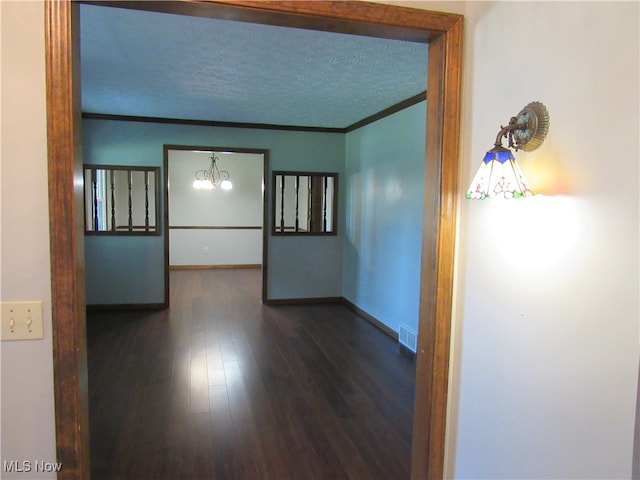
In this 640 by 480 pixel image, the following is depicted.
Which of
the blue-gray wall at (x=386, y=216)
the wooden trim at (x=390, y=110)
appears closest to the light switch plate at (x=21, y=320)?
the blue-gray wall at (x=386, y=216)

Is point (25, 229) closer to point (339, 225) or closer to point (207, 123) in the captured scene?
point (207, 123)

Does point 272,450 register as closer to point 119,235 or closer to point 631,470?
point 631,470

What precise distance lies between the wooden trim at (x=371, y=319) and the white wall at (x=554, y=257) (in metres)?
3.07

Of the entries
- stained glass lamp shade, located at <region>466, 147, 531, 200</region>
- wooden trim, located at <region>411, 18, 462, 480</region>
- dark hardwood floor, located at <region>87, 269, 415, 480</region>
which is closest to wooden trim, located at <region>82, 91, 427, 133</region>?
dark hardwood floor, located at <region>87, 269, 415, 480</region>

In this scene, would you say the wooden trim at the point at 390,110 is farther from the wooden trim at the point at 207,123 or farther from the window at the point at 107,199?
the window at the point at 107,199

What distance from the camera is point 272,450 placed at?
2.48m

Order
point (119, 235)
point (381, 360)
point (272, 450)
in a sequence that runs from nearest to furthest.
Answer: point (272, 450), point (381, 360), point (119, 235)

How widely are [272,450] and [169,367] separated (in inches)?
61.8

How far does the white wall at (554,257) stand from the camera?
94 centimetres

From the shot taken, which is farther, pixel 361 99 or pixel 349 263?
pixel 349 263

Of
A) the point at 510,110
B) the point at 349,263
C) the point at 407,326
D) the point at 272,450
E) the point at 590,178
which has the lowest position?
the point at 272,450

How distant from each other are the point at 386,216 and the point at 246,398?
8.09 feet

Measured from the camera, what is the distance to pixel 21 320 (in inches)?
47.8

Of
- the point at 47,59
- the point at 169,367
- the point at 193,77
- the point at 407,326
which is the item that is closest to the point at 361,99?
the point at 193,77
